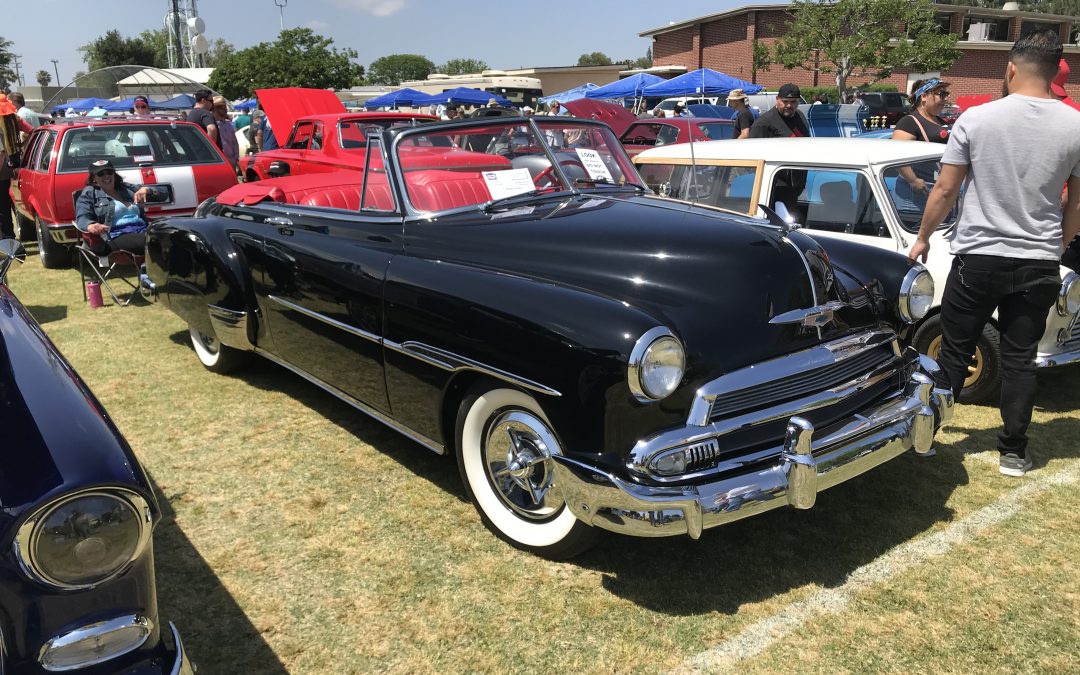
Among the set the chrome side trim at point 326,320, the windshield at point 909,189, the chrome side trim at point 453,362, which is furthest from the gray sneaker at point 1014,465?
the chrome side trim at point 326,320

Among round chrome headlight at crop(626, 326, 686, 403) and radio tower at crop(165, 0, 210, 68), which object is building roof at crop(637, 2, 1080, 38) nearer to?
radio tower at crop(165, 0, 210, 68)

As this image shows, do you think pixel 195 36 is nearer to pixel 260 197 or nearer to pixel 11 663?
pixel 260 197

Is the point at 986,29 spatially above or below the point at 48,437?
Result: above

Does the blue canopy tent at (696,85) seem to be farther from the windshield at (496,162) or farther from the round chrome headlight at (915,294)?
the round chrome headlight at (915,294)

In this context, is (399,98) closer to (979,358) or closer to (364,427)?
(364,427)

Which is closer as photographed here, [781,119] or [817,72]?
[781,119]

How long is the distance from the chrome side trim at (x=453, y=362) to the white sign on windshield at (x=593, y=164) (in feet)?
4.65

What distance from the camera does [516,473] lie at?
2930mm

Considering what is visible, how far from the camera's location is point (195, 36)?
4794cm

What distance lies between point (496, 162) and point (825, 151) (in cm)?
239

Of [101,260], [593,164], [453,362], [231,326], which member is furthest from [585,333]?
[101,260]

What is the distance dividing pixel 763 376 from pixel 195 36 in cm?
5360

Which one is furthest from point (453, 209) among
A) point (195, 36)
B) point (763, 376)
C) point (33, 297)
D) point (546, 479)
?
point (195, 36)

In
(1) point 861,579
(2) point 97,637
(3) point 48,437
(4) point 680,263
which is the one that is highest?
(4) point 680,263
